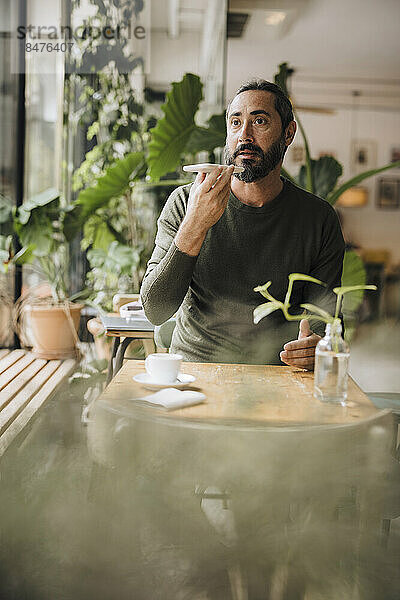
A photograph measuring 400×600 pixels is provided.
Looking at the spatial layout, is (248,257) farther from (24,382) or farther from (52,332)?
(52,332)

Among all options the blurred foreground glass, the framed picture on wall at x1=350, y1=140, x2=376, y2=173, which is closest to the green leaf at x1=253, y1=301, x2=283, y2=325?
the blurred foreground glass

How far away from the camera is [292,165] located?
5.84m

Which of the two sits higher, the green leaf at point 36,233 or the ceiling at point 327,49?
the ceiling at point 327,49

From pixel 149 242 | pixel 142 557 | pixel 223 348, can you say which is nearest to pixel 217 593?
pixel 142 557

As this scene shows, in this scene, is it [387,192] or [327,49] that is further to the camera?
[387,192]

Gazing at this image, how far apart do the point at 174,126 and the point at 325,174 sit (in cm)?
54

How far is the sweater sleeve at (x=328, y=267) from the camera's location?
43.1 inches

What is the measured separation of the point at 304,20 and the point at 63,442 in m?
3.81

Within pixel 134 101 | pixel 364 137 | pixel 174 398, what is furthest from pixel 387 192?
pixel 174 398

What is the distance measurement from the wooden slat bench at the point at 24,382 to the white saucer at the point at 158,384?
0.67ft

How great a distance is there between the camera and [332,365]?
765mm

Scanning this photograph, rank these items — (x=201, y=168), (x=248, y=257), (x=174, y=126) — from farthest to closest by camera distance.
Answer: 1. (x=174, y=126)
2. (x=248, y=257)
3. (x=201, y=168)

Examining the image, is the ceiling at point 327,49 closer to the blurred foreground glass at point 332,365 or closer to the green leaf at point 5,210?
the green leaf at point 5,210

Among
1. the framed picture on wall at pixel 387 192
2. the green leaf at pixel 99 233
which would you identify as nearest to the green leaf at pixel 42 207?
the green leaf at pixel 99 233
